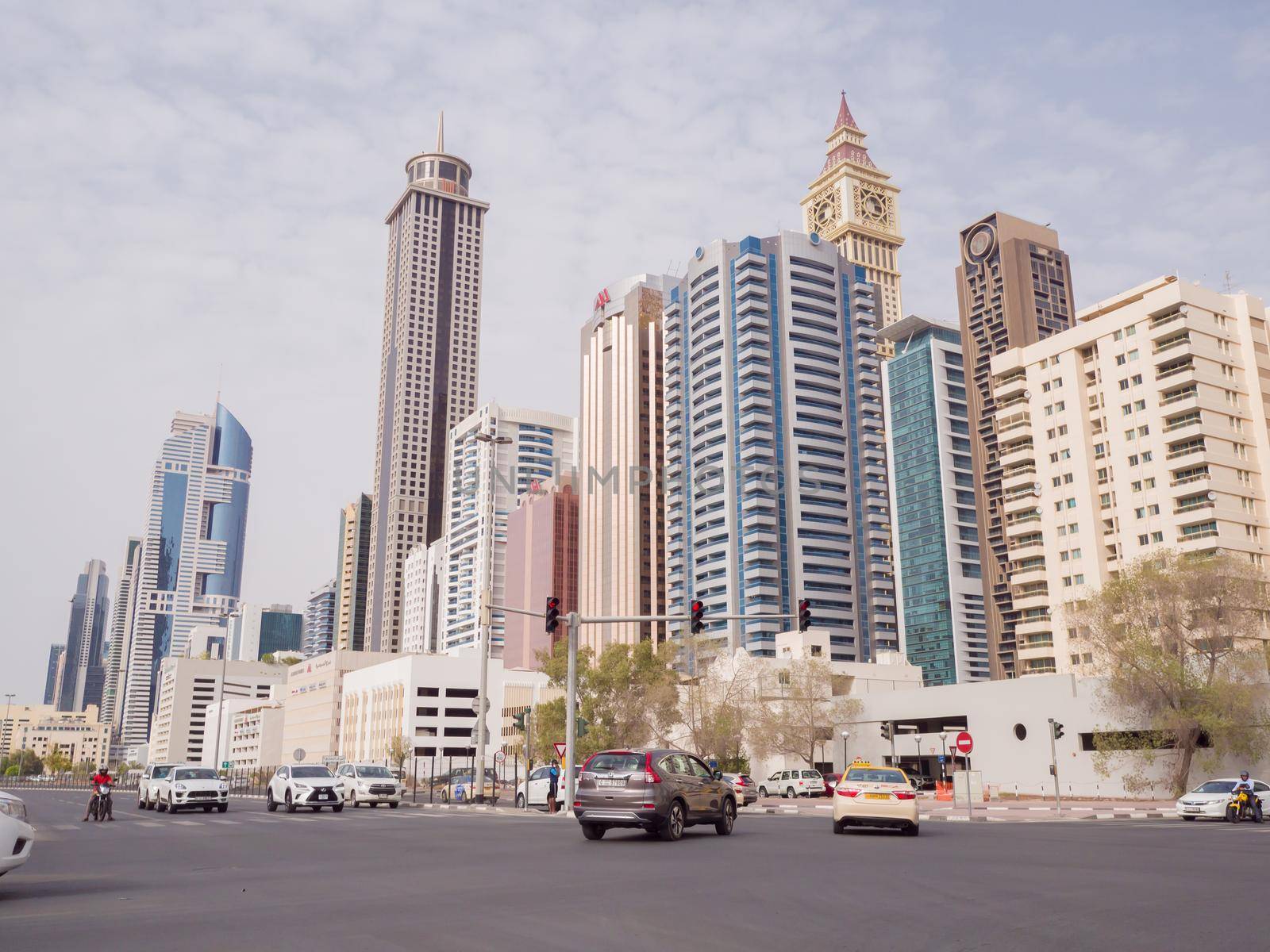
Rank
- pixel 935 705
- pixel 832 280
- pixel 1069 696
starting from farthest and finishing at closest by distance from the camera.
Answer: pixel 832 280 → pixel 935 705 → pixel 1069 696

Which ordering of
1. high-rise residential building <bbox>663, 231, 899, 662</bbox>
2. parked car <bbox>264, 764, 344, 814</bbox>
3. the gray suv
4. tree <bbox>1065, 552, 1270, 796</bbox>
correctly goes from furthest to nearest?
high-rise residential building <bbox>663, 231, 899, 662</bbox> → tree <bbox>1065, 552, 1270, 796</bbox> → parked car <bbox>264, 764, 344, 814</bbox> → the gray suv

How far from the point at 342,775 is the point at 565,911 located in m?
33.5

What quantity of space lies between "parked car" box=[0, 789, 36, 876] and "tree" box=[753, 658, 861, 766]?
61.0m

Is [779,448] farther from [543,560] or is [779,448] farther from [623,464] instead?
[543,560]

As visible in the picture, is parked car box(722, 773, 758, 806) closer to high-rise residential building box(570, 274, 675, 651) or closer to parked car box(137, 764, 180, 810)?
parked car box(137, 764, 180, 810)

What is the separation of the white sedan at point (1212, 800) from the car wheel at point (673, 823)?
20480 millimetres

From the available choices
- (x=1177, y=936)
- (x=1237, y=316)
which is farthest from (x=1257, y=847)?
(x=1237, y=316)

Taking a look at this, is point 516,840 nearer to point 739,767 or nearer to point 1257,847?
point 1257,847

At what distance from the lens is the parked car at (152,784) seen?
3837cm

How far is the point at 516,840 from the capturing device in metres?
21.5

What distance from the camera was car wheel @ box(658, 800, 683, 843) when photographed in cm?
2048

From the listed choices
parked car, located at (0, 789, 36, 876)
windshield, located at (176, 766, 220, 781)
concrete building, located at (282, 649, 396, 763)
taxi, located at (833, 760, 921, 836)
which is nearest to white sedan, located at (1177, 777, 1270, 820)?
taxi, located at (833, 760, 921, 836)

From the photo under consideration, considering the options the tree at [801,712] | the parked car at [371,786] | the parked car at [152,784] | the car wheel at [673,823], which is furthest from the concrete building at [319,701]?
the car wheel at [673,823]

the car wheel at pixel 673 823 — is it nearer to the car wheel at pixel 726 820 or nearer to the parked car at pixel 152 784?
the car wheel at pixel 726 820
